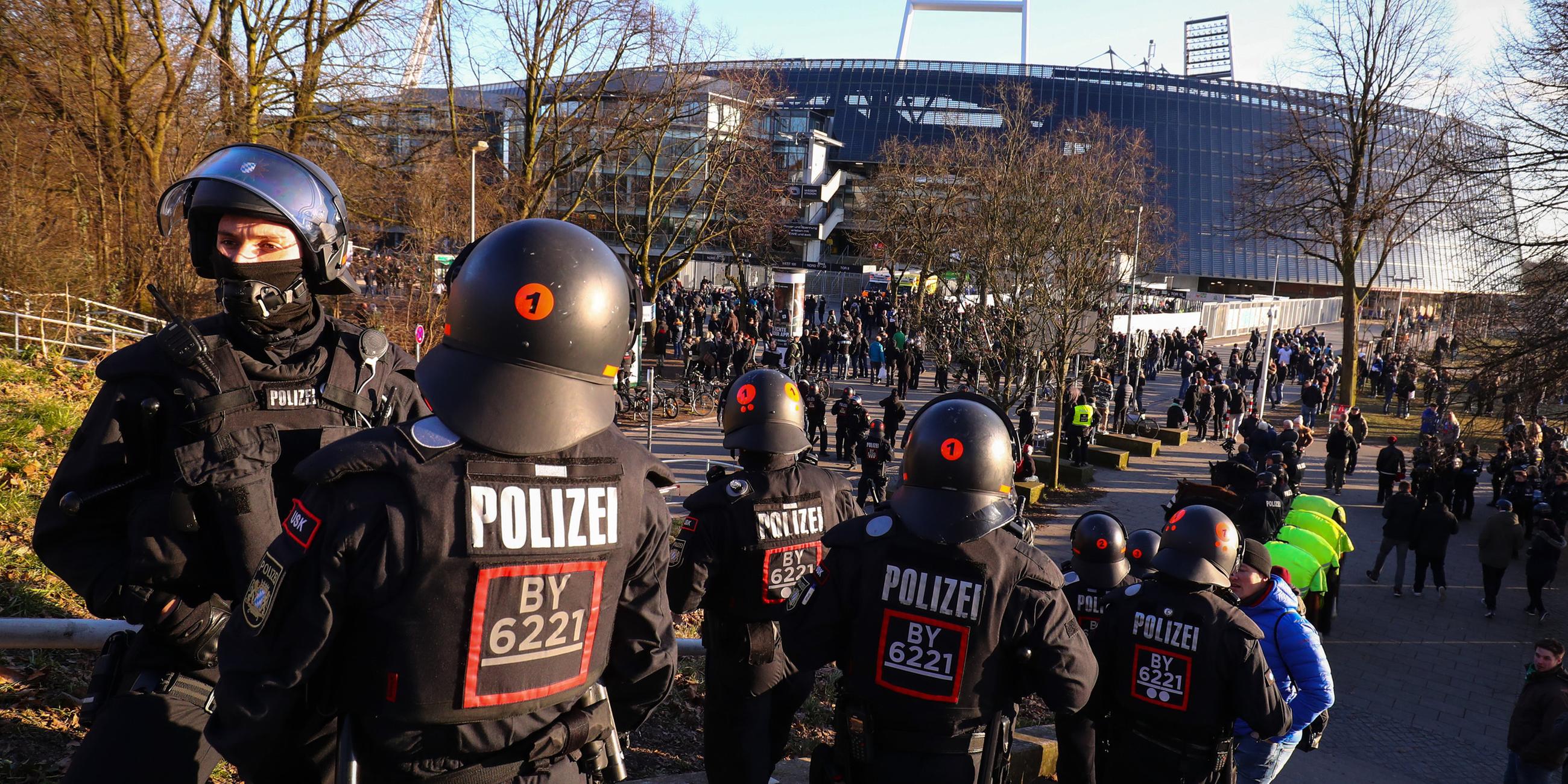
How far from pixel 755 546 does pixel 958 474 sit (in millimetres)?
1351

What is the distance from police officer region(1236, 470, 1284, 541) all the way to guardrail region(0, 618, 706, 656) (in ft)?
35.6

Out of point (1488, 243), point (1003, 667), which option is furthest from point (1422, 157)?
point (1003, 667)

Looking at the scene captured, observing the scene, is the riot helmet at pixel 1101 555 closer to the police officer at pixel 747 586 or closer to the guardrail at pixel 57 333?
the police officer at pixel 747 586

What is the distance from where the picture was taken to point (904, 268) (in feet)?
137

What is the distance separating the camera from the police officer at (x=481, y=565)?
1970mm

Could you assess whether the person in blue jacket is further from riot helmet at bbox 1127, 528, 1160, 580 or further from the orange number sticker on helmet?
the orange number sticker on helmet

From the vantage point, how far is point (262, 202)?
3.00 metres

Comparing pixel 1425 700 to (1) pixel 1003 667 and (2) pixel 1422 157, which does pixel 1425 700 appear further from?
(2) pixel 1422 157

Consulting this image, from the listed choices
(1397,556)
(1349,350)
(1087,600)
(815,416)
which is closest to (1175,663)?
(1087,600)

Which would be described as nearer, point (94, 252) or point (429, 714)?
point (429, 714)

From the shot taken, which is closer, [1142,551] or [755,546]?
[755,546]

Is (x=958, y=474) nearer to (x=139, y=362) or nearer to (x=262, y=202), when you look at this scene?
(x=262, y=202)

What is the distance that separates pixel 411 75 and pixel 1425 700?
69.3 feet

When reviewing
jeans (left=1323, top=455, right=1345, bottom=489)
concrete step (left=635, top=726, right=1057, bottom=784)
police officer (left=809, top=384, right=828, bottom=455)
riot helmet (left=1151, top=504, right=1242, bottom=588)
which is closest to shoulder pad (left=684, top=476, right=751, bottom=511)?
concrete step (left=635, top=726, right=1057, bottom=784)
